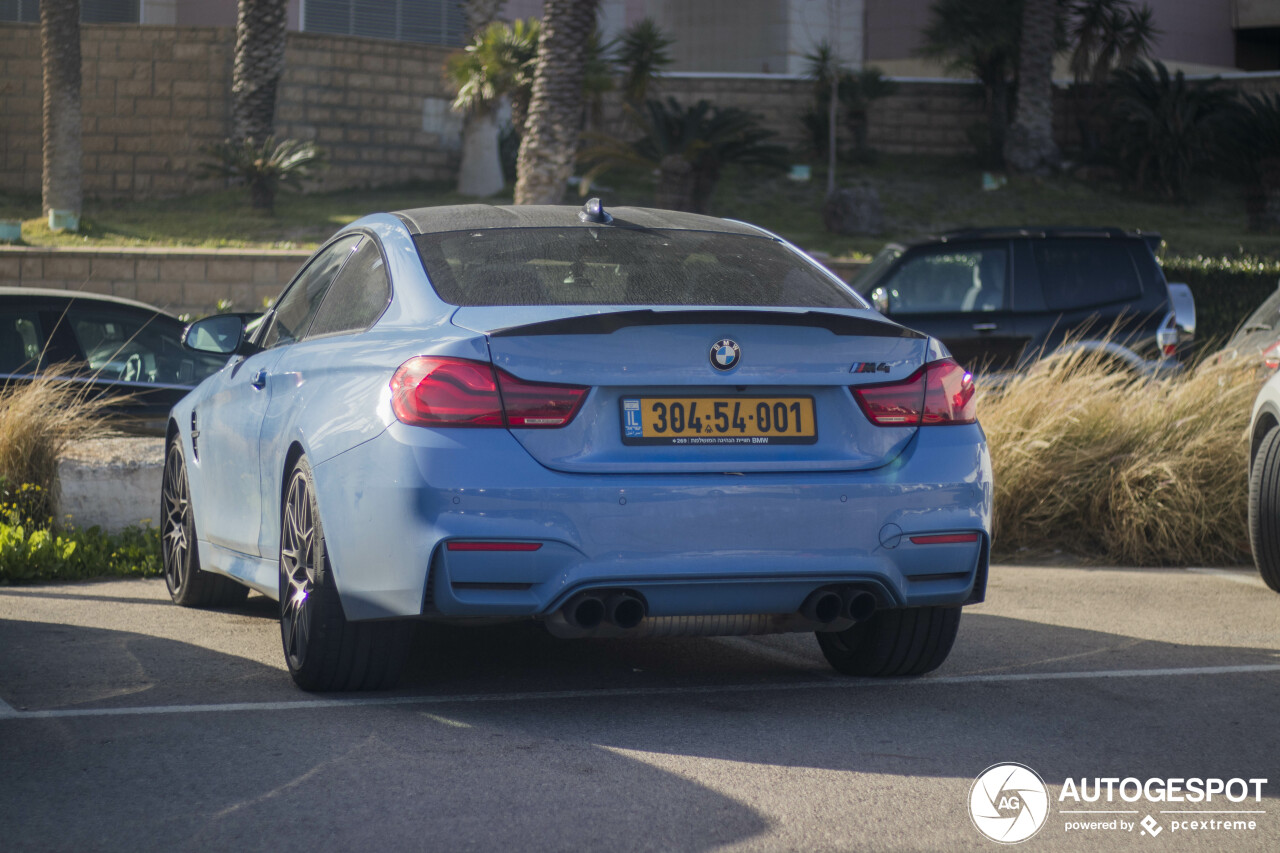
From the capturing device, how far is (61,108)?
25.7m

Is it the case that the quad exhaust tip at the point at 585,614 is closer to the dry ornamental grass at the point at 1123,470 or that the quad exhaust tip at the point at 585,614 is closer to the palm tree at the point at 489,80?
the dry ornamental grass at the point at 1123,470

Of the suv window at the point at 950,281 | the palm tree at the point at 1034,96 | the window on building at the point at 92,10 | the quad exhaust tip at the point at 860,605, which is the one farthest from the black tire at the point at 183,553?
the window on building at the point at 92,10

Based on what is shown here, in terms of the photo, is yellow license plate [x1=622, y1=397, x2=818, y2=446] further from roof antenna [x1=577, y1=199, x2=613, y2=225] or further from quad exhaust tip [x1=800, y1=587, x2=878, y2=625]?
roof antenna [x1=577, y1=199, x2=613, y2=225]

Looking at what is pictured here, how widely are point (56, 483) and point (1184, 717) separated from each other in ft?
19.8

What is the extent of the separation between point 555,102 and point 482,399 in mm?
18183

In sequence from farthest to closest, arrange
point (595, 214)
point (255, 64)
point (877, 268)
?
point (255, 64)
point (877, 268)
point (595, 214)

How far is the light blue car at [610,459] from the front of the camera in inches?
164

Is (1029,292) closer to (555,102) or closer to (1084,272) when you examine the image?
(1084,272)

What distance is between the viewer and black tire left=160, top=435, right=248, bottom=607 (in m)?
6.37

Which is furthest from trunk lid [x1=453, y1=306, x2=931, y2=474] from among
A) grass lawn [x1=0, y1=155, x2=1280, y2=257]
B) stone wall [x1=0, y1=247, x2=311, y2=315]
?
grass lawn [x1=0, y1=155, x2=1280, y2=257]

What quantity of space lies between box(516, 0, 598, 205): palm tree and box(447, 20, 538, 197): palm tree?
397 cm

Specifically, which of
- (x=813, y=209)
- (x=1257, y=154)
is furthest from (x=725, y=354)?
(x=1257, y=154)

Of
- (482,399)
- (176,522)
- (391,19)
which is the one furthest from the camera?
(391,19)

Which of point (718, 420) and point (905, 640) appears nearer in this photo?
point (718, 420)
